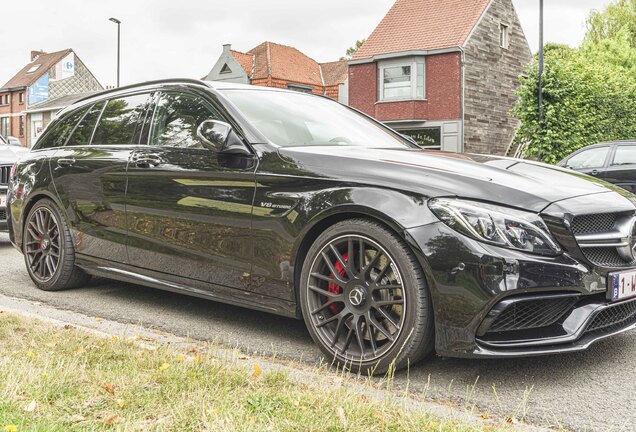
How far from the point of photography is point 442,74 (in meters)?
31.4

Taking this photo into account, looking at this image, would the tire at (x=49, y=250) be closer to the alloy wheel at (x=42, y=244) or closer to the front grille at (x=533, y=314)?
the alloy wheel at (x=42, y=244)

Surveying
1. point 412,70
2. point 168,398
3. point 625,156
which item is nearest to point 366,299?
point 168,398

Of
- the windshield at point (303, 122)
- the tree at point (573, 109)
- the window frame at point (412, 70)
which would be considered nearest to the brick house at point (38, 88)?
the window frame at point (412, 70)

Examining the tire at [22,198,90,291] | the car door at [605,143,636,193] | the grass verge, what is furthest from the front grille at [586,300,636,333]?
the car door at [605,143,636,193]

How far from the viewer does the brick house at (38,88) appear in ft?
212

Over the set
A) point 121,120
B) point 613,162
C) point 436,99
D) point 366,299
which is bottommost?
point 366,299

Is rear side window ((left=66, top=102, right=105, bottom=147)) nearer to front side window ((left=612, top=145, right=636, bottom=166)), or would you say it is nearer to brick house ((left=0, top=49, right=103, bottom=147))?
front side window ((left=612, top=145, right=636, bottom=166))

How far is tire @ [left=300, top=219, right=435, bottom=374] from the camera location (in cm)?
341

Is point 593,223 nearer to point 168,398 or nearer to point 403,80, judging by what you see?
point 168,398

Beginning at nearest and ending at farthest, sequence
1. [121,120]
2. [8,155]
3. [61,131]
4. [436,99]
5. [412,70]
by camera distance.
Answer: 1. [121,120]
2. [61,131]
3. [8,155]
4. [436,99]
5. [412,70]

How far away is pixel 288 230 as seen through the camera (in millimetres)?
3908

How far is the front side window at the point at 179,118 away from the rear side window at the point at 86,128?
3.22 feet

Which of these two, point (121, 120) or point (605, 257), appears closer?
point (605, 257)

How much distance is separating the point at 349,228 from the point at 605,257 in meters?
1.29
